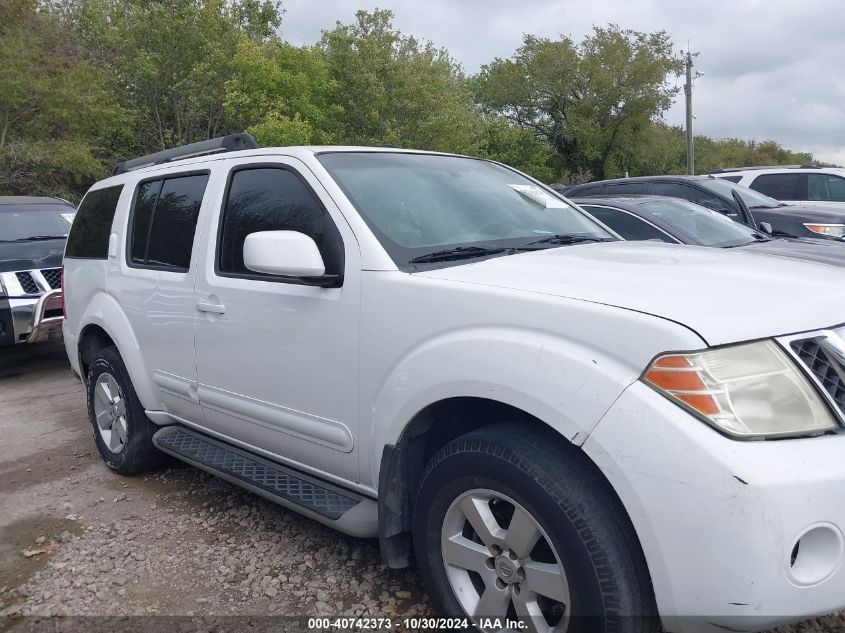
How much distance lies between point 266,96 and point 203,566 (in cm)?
1879

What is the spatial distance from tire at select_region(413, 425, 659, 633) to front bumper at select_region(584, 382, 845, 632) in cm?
11

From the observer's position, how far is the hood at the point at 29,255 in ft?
23.9

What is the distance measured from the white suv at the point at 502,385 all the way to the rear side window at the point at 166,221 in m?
0.02

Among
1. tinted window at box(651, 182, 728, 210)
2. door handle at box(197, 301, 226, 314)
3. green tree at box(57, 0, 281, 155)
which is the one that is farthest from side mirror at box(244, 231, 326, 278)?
green tree at box(57, 0, 281, 155)

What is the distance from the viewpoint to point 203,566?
3.30m

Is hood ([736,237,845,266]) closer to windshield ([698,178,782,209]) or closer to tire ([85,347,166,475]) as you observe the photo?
windshield ([698,178,782,209])

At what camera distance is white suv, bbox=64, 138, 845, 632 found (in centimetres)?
186

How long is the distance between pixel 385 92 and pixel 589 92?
1463 cm

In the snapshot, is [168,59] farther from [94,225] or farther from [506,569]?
[506,569]

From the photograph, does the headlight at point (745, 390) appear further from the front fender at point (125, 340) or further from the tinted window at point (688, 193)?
the tinted window at point (688, 193)

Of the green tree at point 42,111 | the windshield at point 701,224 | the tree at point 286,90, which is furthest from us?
the tree at point 286,90

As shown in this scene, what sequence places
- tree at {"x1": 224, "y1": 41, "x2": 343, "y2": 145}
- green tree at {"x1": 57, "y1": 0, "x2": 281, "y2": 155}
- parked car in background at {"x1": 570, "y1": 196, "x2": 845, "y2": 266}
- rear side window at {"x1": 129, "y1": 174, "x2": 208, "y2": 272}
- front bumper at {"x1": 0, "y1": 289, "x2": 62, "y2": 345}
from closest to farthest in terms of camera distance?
rear side window at {"x1": 129, "y1": 174, "x2": 208, "y2": 272}, parked car in background at {"x1": 570, "y1": 196, "x2": 845, "y2": 266}, front bumper at {"x1": 0, "y1": 289, "x2": 62, "y2": 345}, tree at {"x1": 224, "y1": 41, "x2": 343, "y2": 145}, green tree at {"x1": 57, "y1": 0, "x2": 281, "y2": 155}

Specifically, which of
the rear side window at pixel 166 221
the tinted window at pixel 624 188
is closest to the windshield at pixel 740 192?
the tinted window at pixel 624 188

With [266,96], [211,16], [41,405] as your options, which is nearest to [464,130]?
[266,96]
